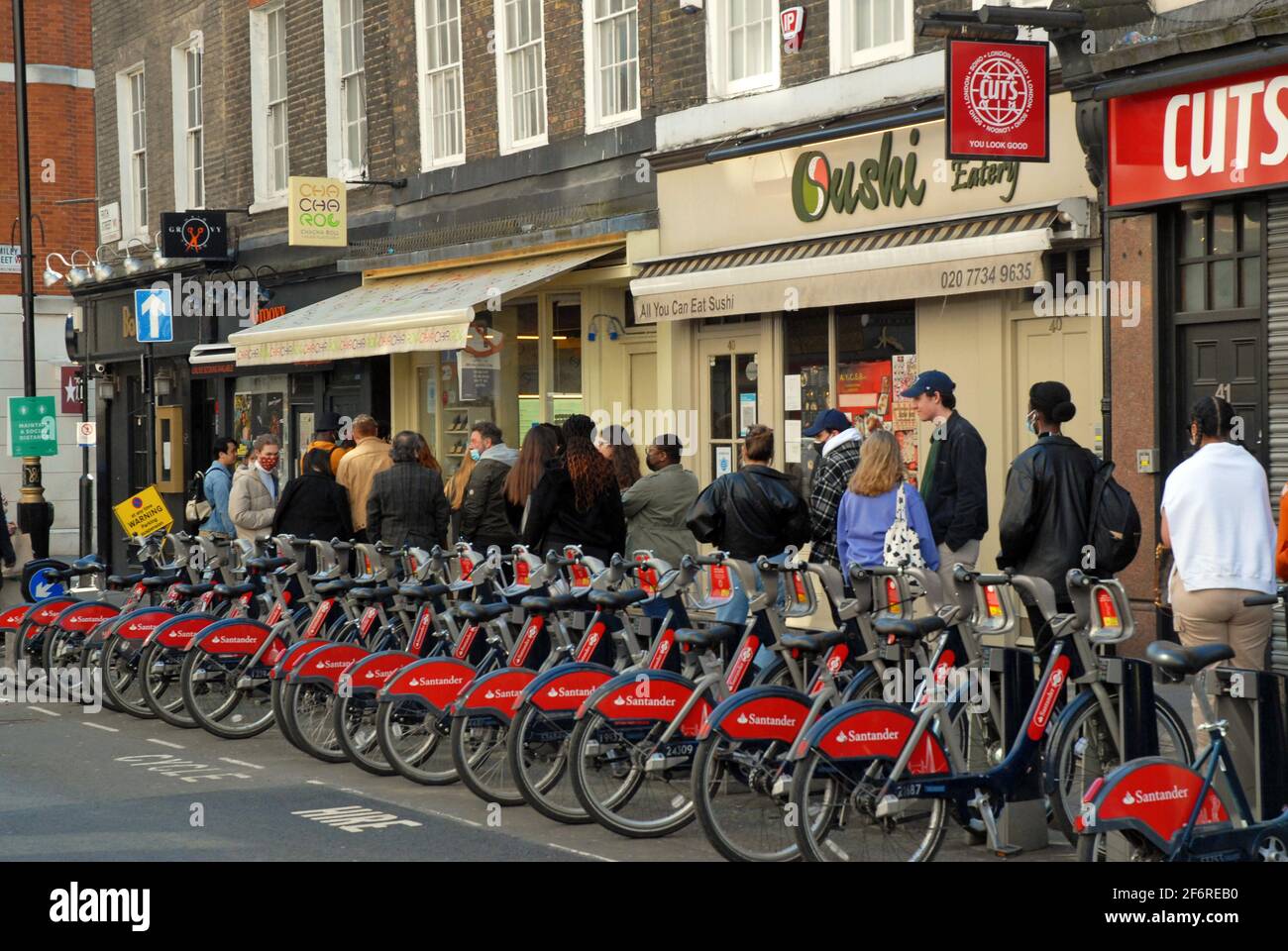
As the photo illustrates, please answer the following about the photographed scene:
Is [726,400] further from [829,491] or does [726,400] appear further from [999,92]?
[829,491]

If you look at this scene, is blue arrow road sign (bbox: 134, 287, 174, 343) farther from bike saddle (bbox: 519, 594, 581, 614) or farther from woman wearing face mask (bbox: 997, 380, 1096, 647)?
woman wearing face mask (bbox: 997, 380, 1096, 647)

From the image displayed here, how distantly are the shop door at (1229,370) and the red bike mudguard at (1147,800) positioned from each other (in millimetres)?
6115

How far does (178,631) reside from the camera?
1119 centimetres

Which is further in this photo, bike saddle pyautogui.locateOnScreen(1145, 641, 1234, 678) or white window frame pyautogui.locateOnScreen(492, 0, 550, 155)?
white window frame pyautogui.locateOnScreen(492, 0, 550, 155)

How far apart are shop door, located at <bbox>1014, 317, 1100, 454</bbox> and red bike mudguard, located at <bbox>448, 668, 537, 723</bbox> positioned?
18.4 feet

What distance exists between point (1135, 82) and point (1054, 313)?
1.80m

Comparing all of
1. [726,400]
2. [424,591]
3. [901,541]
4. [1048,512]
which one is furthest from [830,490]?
[726,400]

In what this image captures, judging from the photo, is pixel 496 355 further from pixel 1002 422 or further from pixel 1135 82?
pixel 1135 82

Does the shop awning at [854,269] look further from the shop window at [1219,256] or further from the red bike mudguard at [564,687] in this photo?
the red bike mudguard at [564,687]

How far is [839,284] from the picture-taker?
14.4 m

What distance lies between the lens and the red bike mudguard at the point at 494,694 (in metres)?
8.61

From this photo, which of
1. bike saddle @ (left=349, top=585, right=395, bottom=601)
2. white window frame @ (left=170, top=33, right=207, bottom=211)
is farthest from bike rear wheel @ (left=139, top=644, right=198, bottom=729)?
white window frame @ (left=170, top=33, right=207, bottom=211)

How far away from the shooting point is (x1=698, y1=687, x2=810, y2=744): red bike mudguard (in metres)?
7.25

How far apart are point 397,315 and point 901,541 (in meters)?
10.00
